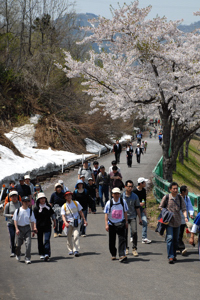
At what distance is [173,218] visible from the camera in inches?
352

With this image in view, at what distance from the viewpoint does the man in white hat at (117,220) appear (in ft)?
29.1

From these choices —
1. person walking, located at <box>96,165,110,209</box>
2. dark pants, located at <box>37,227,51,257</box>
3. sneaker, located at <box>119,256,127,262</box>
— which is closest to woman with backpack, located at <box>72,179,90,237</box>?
dark pants, located at <box>37,227,51,257</box>

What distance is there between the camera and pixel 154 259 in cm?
912

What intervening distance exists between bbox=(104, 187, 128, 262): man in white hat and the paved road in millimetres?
326

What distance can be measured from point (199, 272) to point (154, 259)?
1282mm

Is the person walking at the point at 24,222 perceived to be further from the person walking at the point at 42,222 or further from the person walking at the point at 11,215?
the person walking at the point at 11,215

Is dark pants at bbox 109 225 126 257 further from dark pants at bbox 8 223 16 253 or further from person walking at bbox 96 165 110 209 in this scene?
person walking at bbox 96 165 110 209

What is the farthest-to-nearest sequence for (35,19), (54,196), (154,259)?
(35,19)
(54,196)
(154,259)

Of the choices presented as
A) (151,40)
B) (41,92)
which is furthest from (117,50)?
(41,92)

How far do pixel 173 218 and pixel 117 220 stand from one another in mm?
1211

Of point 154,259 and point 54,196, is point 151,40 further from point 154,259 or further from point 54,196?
point 154,259

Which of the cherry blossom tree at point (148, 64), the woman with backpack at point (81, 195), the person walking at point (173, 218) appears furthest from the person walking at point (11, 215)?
the cherry blossom tree at point (148, 64)

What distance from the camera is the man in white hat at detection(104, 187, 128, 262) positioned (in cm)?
886

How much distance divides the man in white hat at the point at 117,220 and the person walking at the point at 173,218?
0.88 m
